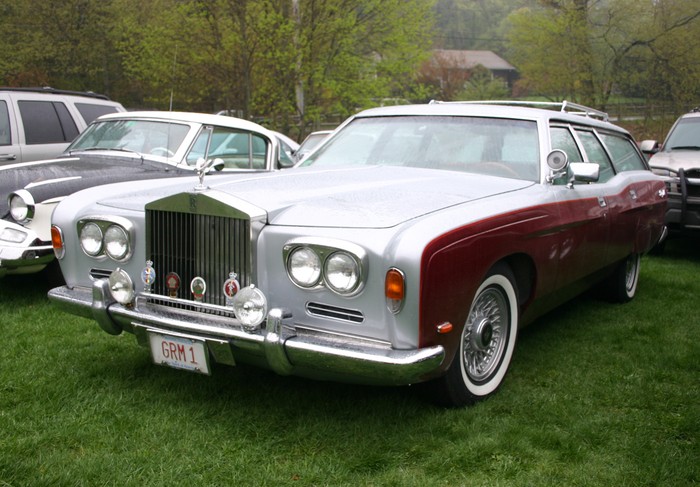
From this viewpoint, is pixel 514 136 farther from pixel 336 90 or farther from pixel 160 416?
pixel 336 90

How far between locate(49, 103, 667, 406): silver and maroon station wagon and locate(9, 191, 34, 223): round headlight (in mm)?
1411

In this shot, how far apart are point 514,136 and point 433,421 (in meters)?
2.00

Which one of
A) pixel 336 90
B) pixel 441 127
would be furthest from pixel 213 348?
pixel 336 90

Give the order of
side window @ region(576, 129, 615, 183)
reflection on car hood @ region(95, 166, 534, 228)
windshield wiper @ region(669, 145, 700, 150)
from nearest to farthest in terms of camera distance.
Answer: reflection on car hood @ region(95, 166, 534, 228), side window @ region(576, 129, 615, 183), windshield wiper @ region(669, 145, 700, 150)

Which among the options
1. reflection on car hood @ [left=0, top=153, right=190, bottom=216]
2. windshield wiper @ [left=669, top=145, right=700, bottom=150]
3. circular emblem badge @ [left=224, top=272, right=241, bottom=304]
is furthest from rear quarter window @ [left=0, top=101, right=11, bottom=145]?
windshield wiper @ [left=669, top=145, right=700, bottom=150]

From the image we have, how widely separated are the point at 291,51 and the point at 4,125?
10.2 meters

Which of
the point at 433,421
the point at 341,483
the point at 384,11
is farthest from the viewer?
the point at 384,11

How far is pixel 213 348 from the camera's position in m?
3.07

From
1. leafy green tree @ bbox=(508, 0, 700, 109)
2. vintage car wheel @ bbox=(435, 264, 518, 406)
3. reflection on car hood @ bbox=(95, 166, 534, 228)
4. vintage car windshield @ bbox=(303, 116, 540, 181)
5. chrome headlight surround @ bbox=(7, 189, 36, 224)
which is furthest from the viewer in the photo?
leafy green tree @ bbox=(508, 0, 700, 109)

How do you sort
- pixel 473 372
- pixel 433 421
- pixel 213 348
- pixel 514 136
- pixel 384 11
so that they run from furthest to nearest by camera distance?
pixel 384 11 → pixel 514 136 → pixel 473 372 → pixel 433 421 → pixel 213 348

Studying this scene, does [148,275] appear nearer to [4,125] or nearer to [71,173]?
[71,173]

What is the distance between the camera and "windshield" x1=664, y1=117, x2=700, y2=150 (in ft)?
29.8

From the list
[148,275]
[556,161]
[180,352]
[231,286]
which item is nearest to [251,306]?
[231,286]

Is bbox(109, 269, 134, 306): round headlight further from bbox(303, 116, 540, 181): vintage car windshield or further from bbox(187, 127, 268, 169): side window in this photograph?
bbox(187, 127, 268, 169): side window
